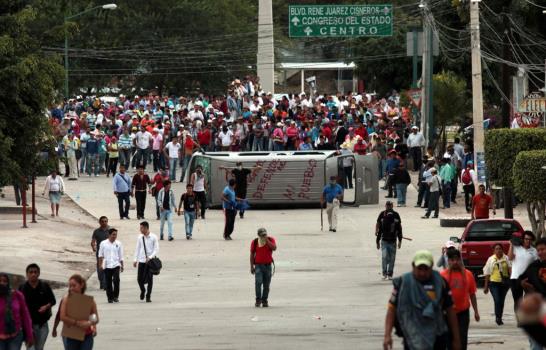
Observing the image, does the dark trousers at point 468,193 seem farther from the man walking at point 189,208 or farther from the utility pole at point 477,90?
the man walking at point 189,208

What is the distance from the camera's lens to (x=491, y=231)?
91.7 feet

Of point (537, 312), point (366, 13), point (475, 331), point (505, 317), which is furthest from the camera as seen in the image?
point (366, 13)

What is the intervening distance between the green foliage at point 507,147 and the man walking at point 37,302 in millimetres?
20560

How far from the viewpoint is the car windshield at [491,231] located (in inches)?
1098

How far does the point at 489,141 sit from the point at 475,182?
2.97 m

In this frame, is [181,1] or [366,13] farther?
[181,1]

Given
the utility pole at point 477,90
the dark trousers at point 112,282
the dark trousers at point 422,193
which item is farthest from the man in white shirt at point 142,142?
the dark trousers at point 112,282

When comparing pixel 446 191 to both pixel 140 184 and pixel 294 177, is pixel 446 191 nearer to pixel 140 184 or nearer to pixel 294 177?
pixel 294 177

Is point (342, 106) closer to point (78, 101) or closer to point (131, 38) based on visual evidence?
point (78, 101)

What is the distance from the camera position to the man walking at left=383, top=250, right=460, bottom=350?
12523 millimetres

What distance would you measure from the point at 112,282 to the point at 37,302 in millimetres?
9152

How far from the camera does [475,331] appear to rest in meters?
20.6

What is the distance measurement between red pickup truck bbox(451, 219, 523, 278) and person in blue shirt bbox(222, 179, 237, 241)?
836 centimetres

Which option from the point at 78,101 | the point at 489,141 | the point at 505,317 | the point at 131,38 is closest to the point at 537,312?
the point at 505,317
